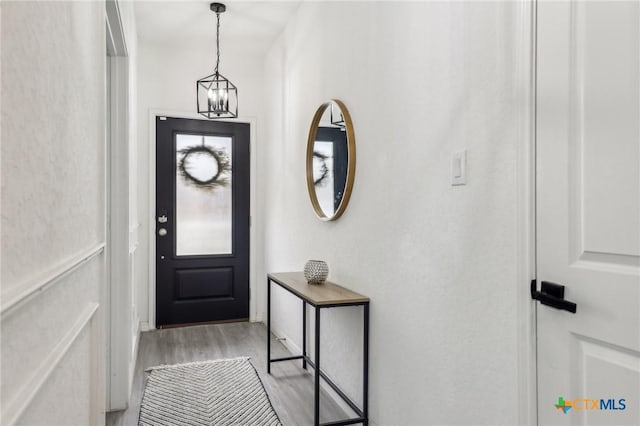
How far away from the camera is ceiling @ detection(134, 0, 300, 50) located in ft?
11.3

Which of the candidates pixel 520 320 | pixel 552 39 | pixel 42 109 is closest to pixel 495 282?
pixel 520 320

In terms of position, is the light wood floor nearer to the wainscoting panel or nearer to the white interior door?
the wainscoting panel

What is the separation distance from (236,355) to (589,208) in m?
2.92

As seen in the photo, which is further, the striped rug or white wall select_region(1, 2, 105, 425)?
the striped rug

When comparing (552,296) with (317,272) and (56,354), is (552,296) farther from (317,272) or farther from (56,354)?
(317,272)

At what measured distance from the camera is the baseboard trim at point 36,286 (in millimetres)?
649

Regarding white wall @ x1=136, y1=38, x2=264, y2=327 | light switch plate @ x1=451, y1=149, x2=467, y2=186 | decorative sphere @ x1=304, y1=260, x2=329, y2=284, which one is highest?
white wall @ x1=136, y1=38, x2=264, y2=327

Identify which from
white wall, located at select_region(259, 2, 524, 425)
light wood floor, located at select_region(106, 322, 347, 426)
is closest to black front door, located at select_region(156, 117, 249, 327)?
light wood floor, located at select_region(106, 322, 347, 426)

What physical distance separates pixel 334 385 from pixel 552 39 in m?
2.05

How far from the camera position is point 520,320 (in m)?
1.32

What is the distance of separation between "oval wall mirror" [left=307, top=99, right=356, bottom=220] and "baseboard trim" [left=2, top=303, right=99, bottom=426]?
1.64 m

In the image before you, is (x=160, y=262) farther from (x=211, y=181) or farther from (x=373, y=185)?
(x=373, y=185)

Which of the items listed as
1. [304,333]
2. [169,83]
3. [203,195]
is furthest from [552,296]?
[169,83]

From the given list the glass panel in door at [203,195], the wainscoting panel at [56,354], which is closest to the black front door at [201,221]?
the glass panel in door at [203,195]
